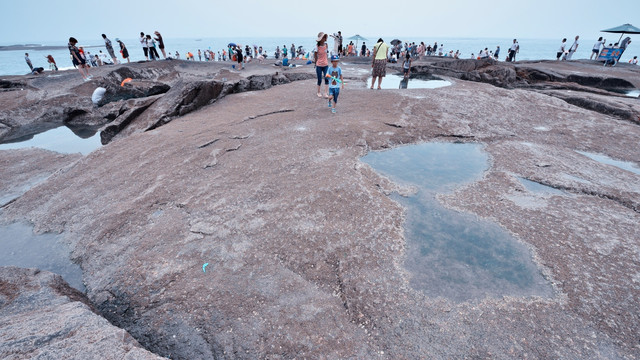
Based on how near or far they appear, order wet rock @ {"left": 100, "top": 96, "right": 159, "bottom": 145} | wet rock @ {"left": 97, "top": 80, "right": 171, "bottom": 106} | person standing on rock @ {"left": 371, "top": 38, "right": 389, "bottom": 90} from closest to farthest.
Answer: wet rock @ {"left": 100, "top": 96, "right": 159, "bottom": 145}
person standing on rock @ {"left": 371, "top": 38, "right": 389, "bottom": 90}
wet rock @ {"left": 97, "top": 80, "right": 171, "bottom": 106}

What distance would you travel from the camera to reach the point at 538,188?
4.33 meters

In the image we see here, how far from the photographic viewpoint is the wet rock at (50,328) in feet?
5.70

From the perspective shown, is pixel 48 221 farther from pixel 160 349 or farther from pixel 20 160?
pixel 20 160

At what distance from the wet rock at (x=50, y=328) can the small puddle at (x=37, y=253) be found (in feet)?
2.16

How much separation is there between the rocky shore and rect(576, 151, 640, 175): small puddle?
0.74 ft

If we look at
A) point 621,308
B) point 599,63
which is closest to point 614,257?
point 621,308

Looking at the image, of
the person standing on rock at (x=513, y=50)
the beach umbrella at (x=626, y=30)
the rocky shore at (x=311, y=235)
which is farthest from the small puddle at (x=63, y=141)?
the beach umbrella at (x=626, y=30)

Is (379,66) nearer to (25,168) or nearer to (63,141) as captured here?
(25,168)

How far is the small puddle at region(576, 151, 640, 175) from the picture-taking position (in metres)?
5.06

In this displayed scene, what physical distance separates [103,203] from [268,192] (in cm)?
281

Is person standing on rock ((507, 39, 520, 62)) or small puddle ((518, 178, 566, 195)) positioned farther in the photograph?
person standing on rock ((507, 39, 520, 62))

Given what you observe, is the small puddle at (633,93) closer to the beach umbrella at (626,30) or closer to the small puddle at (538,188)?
the beach umbrella at (626,30)

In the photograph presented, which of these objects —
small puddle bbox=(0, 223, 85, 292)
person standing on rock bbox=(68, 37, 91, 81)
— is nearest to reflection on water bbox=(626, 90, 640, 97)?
small puddle bbox=(0, 223, 85, 292)

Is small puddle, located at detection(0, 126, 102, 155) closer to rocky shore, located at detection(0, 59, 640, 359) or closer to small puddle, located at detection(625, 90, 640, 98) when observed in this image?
rocky shore, located at detection(0, 59, 640, 359)
